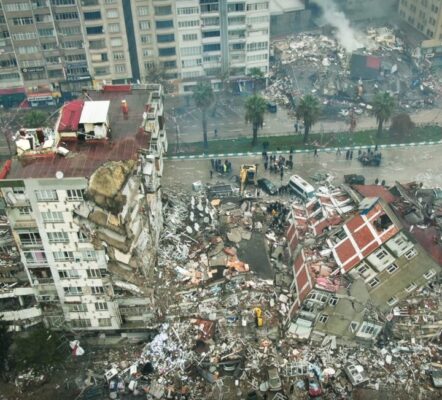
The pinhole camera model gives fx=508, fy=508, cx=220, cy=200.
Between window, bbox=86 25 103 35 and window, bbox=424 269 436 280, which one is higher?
window, bbox=86 25 103 35

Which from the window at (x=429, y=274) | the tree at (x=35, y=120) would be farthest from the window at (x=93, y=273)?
the tree at (x=35, y=120)

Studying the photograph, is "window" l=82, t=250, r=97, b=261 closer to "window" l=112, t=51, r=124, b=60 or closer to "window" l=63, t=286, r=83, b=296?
"window" l=63, t=286, r=83, b=296

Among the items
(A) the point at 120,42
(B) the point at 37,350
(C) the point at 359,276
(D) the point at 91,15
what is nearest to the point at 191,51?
(A) the point at 120,42

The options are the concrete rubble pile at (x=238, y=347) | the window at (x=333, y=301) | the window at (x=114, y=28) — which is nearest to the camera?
the concrete rubble pile at (x=238, y=347)

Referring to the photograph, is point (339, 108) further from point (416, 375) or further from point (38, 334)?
point (38, 334)

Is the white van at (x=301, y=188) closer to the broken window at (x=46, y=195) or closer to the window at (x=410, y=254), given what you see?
the window at (x=410, y=254)

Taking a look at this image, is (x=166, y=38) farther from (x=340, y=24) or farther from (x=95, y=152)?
(x=95, y=152)

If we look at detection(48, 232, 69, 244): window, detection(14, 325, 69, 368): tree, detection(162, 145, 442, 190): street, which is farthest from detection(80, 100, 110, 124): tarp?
detection(162, 145, 442, 190): street
